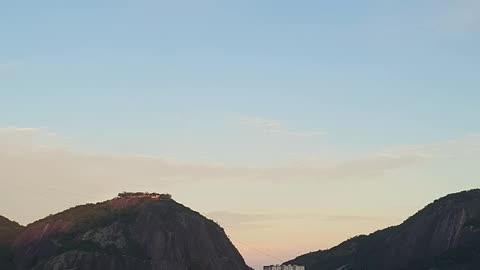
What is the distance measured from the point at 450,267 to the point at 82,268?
107 meters

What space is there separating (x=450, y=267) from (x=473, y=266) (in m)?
8.47

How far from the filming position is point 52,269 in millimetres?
195750

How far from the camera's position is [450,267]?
200 meters

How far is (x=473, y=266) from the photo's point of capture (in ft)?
632

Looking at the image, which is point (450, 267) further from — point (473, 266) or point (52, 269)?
point (52, 269)

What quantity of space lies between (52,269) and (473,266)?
11883 centimetres

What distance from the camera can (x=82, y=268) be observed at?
19975 centimetres

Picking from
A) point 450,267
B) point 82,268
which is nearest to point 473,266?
point 450,267

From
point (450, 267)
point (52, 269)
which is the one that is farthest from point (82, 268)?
point (450, 267)

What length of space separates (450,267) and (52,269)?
115 meters

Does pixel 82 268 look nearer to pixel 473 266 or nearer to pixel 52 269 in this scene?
pixel 52 269

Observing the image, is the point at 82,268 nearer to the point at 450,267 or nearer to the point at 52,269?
the point at 52,269
